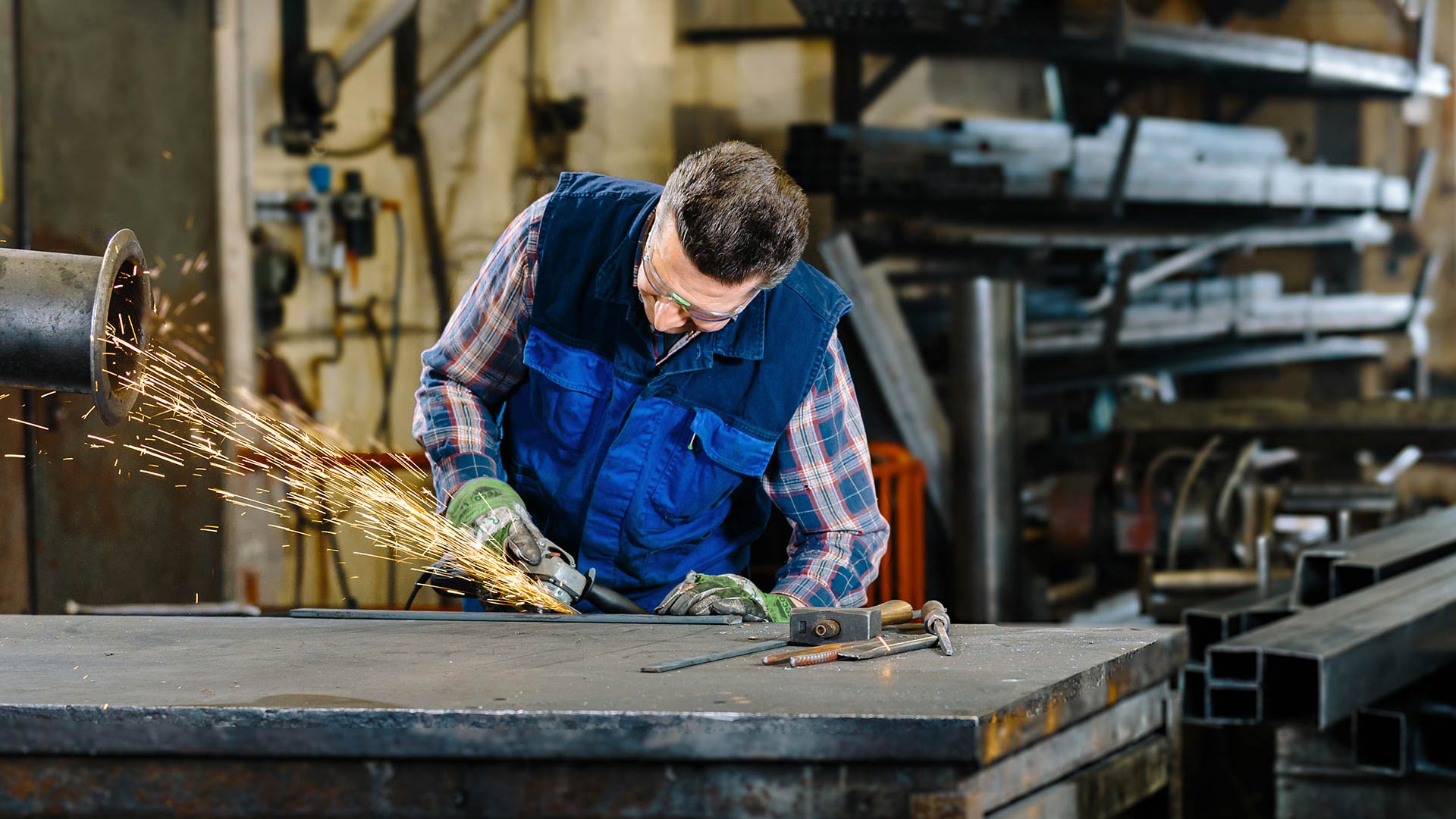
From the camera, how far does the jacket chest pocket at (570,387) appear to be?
244 cm

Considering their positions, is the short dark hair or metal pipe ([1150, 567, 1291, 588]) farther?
metal pipe ([1150, 567, 1291, 588])

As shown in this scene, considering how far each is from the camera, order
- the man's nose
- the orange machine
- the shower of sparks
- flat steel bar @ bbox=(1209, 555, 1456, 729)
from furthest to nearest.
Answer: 1. the orange machine
2. the shower of sparks
3. flat steel bar @ bbox=(1209, 555, 1456, 729)
4. the man's nose

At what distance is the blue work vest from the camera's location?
2402mm

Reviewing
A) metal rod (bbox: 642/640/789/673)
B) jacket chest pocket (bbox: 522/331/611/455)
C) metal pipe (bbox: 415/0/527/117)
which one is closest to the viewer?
metal rod (bbox: 642/640/789/673)

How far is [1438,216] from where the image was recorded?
8.23 metres

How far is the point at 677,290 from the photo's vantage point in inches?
85.7

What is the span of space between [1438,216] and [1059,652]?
7420 millimetres

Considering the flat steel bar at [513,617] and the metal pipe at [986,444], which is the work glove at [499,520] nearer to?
the flat steel bar at [513,617]

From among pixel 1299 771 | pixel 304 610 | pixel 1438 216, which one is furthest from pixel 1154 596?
pixel 1438 216

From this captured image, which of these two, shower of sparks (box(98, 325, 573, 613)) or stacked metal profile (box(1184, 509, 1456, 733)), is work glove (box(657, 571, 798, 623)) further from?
stacked metal profile (box(1184, 509, 1456, 733))

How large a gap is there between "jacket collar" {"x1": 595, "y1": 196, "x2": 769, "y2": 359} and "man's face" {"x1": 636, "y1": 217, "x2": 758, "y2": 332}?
0.12 metres

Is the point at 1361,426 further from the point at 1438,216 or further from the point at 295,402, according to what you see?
the point at 295,402

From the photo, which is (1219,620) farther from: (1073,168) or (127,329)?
(1073,168)

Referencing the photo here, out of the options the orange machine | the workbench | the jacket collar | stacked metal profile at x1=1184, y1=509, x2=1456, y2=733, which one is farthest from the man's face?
the orange machine
